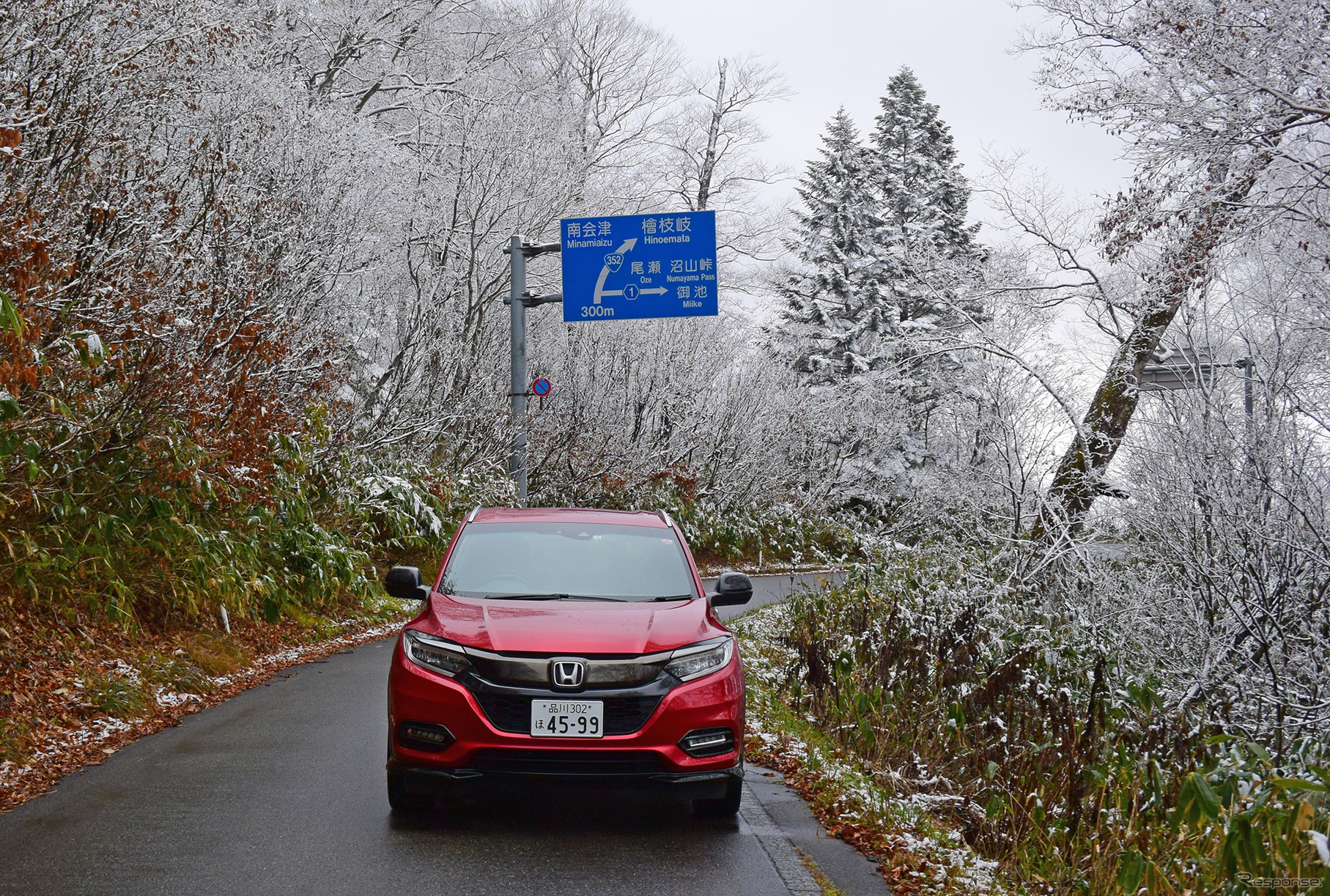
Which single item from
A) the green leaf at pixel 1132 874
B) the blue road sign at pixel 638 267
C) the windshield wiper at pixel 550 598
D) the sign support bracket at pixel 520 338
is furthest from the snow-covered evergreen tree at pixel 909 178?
the green leaf at pixel 1132 874

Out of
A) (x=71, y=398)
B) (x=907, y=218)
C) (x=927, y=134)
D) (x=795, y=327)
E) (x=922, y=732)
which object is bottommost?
(x=922, y=732)

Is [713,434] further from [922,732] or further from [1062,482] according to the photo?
[922,732]

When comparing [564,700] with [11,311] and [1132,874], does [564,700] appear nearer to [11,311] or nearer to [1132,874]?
[1132,874]

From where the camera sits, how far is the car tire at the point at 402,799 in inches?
235

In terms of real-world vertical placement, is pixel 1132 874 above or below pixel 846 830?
above

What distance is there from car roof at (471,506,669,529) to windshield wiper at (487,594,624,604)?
36.1 inches

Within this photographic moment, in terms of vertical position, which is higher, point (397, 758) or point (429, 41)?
point (429, 41)

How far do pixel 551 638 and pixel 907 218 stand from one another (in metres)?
34.0

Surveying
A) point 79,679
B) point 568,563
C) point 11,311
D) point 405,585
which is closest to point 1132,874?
point 568,563

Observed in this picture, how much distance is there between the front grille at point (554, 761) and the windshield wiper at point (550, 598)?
3.42 feet

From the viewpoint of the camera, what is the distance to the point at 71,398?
9453mm

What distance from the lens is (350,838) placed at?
5621mm

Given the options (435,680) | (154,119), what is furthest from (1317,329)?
(154,119)

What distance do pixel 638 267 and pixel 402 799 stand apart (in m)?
14.9
